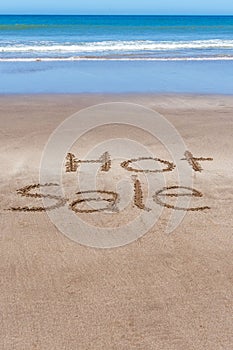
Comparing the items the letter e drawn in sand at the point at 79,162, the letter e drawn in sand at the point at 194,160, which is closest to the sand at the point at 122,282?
the letter e drawn in sand at the point at 194,160

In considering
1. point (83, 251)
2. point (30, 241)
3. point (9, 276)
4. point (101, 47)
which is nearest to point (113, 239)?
point (83, 251)

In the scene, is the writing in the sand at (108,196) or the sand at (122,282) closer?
the sand at (122,282)

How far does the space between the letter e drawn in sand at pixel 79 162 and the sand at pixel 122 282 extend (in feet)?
1.63

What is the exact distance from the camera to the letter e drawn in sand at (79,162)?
5879 millimetres

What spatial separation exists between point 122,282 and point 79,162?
279 centimetres

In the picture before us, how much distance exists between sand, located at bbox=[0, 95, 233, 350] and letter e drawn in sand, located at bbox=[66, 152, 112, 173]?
50 centimetres

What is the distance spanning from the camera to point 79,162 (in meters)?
6.12

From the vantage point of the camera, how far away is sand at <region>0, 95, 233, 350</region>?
2.99 metres

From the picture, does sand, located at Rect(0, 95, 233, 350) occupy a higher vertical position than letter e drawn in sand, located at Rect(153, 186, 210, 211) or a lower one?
lower

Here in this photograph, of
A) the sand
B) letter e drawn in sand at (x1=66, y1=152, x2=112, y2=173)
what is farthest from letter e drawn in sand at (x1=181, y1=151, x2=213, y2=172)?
letter e drawn in sand at (x1=66, y1=152, x2=112, y2=173)

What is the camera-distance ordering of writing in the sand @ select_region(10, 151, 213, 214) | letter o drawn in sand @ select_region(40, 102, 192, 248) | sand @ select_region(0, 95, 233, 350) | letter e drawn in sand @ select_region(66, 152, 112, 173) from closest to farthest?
sand @ select_region(0, 95, 233, 350)
letter o drawn in sand @ select_region(40, 102, 192, 248)
writing in the sand @ select_region(10, 151, 213, 214)
letter e drawn in sand @ select_region(66, 152, 112, 173)

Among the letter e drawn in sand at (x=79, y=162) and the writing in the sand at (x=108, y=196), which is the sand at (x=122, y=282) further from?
the letter e drawn in sand at (x=79, y=162)

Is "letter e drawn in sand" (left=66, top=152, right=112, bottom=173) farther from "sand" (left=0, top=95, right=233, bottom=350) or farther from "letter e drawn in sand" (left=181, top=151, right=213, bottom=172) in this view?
"letter e drawn in sand" (left=181, top=151, right=213, bottom=172)

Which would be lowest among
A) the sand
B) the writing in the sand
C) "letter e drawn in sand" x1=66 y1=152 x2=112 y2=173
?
the sand
